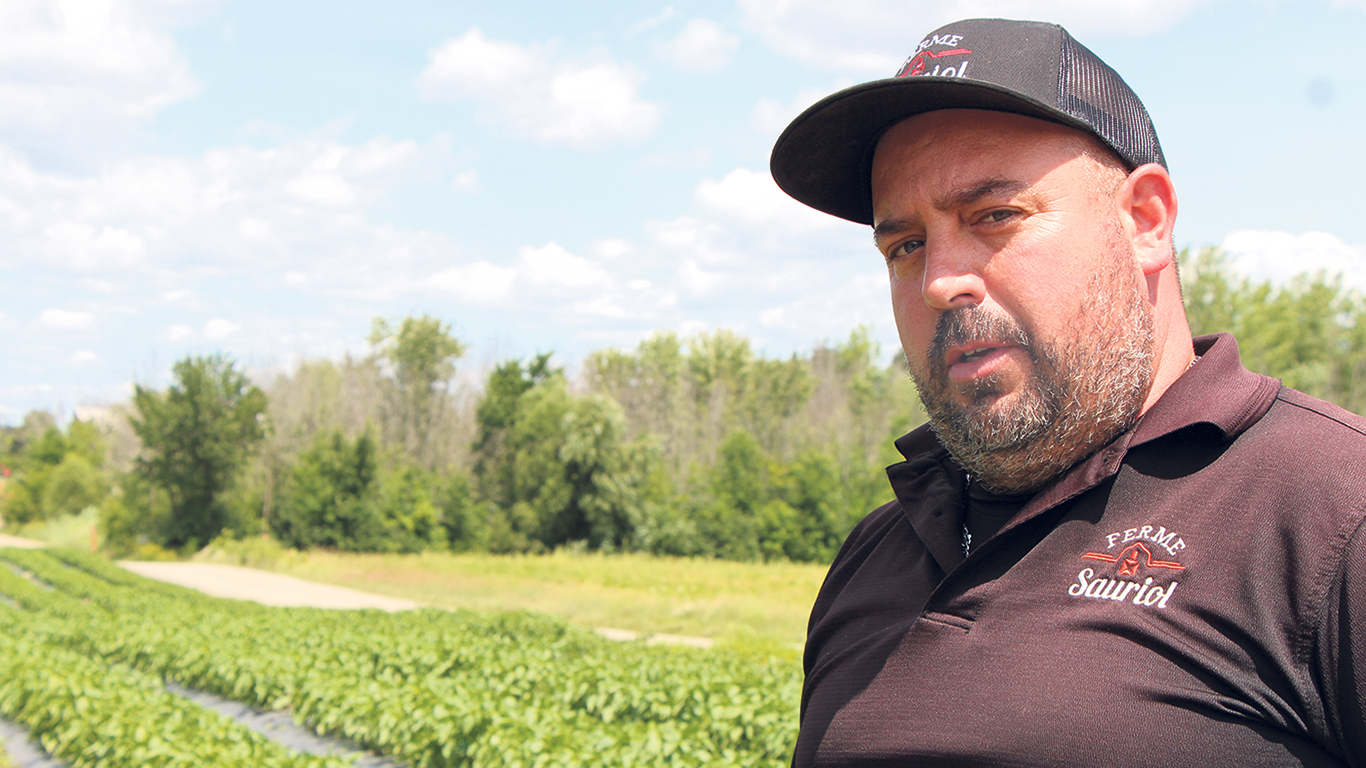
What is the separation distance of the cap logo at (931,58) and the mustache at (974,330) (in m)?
0.33

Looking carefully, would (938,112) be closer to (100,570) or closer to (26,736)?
(26,736)

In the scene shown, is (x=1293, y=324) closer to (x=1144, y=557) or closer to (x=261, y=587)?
(x=261, y=587)

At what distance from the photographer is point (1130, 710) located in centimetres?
115

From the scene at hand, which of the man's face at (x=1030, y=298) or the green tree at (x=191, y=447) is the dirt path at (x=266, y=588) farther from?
the man's face at (x=1030, y=298)

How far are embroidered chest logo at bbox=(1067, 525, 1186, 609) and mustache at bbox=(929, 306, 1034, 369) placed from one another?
283 mm

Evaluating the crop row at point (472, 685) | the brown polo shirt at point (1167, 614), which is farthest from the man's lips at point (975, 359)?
the crop row at point (472, 685)

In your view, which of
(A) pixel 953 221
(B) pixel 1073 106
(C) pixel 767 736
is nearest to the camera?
(B) pixel 1073 106

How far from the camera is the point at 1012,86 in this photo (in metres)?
1.30

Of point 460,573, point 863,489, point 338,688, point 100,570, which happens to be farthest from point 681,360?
point 338,688

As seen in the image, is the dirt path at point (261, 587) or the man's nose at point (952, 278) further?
the dirt path at point (261, 587)

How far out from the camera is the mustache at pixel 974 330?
4.45ft

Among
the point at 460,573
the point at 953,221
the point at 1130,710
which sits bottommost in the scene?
the point at 460,573

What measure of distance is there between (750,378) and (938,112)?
5712cm

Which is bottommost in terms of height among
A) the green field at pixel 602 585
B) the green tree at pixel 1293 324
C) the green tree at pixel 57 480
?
the green field at pixel 602 585
